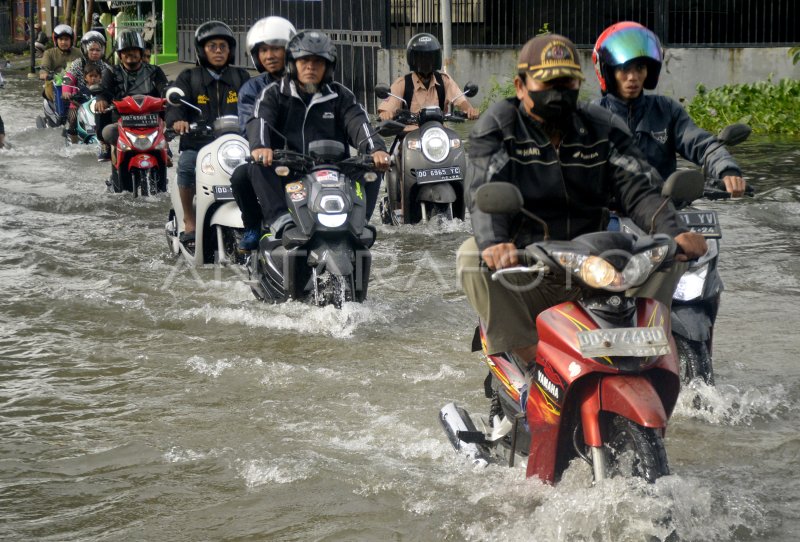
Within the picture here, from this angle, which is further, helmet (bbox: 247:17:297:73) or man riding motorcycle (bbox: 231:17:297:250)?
helmet (bbox: 247:17:297:73)

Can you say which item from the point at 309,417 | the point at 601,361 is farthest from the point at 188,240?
the point at 601,361

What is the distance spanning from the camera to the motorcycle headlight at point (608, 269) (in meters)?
3.78

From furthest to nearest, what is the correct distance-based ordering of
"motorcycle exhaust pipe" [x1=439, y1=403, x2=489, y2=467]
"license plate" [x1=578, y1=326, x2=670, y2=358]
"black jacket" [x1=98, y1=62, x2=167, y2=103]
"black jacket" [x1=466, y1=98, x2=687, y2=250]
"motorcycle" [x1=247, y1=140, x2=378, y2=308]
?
"black jacket" [x1=98, y1=62, x2=167, y2=103] → "motorcycle" [x1=247, y1=140, x2=378, y2=308] → "motorcycle exhaust pipe" [x1=439, y1=403, x2=489, y2=467] → "black jacket" [x1=466, y1=98, x2=687, y2=250] → "license plate" [x1=578, y1=326, x2=670, y2=358]

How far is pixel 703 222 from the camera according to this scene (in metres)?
5.52

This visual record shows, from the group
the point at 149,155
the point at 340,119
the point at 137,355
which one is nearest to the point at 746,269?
the point at 340,119

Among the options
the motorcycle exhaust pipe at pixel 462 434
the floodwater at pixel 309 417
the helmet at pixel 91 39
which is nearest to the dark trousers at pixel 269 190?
the floodwater at pixel 309 417

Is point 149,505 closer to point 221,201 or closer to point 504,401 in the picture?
point 504,401

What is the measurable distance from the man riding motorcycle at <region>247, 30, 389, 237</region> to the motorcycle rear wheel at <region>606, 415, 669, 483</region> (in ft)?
12.4

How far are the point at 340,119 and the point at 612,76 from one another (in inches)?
104

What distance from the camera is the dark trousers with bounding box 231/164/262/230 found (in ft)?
26.2

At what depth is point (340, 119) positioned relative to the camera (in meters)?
8.05

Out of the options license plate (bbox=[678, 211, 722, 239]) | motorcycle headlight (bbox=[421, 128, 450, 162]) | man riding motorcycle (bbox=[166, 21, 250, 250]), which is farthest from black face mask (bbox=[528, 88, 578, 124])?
motorcycle headlight (bbox=[421, 128, 450, 162])

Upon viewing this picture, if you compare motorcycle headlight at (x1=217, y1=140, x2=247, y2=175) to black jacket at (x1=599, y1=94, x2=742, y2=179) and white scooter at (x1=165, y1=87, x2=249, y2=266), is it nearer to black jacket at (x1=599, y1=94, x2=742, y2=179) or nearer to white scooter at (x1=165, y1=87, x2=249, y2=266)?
white scooter at (x1=165, y1=87, x2=249, y2=266)

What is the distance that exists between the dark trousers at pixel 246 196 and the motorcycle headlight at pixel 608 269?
430 centimetres
